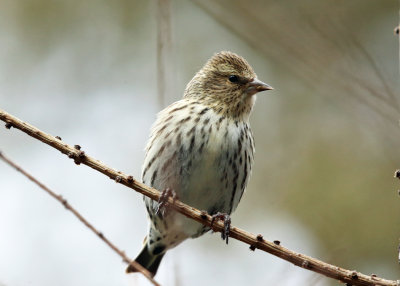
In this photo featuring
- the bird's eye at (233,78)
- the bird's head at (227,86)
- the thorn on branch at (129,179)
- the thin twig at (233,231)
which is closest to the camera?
the thin twig at (233,231)

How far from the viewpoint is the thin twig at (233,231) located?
9.86 ft

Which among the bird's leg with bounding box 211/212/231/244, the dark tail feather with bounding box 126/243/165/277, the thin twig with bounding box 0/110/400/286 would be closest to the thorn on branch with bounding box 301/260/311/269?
the thin twig with bounding box 0/110/400/286

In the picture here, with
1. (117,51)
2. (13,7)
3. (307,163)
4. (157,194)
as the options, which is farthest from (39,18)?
(157,194)

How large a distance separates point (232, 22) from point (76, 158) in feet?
3.80

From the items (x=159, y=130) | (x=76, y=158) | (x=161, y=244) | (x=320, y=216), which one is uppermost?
(x=320, y=216)

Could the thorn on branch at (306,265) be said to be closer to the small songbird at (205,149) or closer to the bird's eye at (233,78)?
the small songbird at (205,149)

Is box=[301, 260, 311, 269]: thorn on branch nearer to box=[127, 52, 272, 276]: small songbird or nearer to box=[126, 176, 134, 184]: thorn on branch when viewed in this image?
box=[126, 176, 134, 184]: thorn on branch

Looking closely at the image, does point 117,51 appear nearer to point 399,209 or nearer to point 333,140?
point 333,140

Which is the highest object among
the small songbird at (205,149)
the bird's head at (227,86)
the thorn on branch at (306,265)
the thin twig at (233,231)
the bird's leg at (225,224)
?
the bird's head at (227,86)

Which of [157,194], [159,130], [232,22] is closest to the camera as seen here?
[232,22]

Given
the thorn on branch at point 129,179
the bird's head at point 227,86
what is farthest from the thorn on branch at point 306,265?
the bird's head at point 227,86

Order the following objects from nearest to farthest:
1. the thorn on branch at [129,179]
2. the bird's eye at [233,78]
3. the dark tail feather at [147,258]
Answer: the thorn on branch at [129,179], the bird's eye at [233,78], the dark tail feather at [147,258]

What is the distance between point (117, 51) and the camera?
10.5 metres

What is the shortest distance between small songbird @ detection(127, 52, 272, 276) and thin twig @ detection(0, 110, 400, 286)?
0.87 meters
